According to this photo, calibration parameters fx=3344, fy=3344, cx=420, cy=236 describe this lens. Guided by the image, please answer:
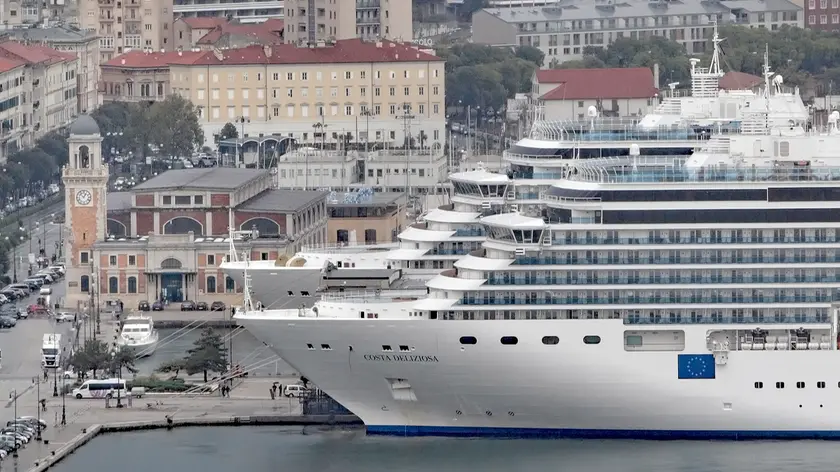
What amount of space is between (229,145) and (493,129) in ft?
46.2

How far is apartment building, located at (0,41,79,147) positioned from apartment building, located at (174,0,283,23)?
83.0 feet

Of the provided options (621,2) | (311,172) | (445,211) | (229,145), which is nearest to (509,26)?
(621,2)

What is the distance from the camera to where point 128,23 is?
136500mm

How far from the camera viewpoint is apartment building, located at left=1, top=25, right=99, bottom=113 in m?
123

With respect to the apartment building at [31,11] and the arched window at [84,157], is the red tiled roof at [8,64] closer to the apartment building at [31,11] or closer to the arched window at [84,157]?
the apartment building at [31,11]

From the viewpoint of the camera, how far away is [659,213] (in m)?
58.4

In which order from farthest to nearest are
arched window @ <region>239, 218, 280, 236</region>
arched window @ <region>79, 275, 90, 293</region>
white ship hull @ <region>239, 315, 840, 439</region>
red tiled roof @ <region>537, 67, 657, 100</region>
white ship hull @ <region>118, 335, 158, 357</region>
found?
red tiled roof @ <region>537, 67, 657, 100</region> < arched window @ <region>239, 218, 280, 236</region> < arched window @ <region>79, 275, 90, 293</region> < white ship hull @ <region>118, 335, 158, 357</region> < white ship hull @ <region>239, 315, 840, 439</region>

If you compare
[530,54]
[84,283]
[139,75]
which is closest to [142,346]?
[84,283]

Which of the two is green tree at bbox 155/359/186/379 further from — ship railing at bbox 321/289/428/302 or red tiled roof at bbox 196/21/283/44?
red tiled roof at bbox 196/21/283/44

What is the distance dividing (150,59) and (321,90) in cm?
1085

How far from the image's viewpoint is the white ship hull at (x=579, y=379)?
5784 cm

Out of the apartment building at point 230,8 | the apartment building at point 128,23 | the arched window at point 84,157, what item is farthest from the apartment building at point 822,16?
the arched window at point 84,157

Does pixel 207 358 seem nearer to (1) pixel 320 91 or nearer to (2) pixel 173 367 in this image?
(2) pixel 173 367

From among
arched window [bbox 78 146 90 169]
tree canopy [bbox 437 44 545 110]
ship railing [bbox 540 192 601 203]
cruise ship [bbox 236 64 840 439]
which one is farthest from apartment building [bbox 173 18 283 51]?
cruise ship [bbox 236 64 840 439]
